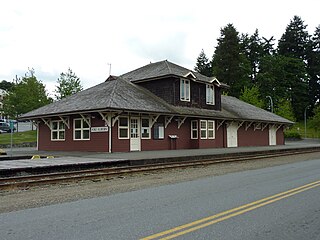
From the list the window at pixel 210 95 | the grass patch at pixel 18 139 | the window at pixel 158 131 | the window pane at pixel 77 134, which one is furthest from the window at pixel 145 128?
the grass patch at pixel 18 139

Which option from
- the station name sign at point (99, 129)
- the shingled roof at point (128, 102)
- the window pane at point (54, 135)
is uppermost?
the shingled roof at point (128, 102)

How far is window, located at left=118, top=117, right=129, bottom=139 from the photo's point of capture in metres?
23.0

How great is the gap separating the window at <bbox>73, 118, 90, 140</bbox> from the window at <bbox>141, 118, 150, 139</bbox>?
3.59 metres

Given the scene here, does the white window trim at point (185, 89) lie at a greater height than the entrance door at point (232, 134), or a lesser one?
greater

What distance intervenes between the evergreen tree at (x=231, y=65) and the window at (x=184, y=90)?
4204 cm

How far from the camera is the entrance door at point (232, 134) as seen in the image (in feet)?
108

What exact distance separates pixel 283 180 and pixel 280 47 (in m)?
80.2

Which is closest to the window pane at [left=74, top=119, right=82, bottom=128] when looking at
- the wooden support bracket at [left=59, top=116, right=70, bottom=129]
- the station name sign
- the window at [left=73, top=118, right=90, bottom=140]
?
the window at [left=73, top=118, right=90, bottom=140]

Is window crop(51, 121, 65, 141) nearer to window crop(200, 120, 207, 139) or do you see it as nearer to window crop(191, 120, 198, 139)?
window crop(191, 120, 198, 139)

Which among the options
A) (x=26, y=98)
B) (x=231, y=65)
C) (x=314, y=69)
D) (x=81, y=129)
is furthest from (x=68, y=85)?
(x=314, y=69)

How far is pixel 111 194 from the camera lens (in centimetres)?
899

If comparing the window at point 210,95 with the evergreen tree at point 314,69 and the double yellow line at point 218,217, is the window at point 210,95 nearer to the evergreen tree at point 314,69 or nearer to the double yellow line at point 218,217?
the double yellow line at point 218,217

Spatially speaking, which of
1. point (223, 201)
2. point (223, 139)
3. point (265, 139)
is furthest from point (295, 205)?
point (265, 139)

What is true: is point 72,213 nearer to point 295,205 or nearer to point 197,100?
point 295,205
